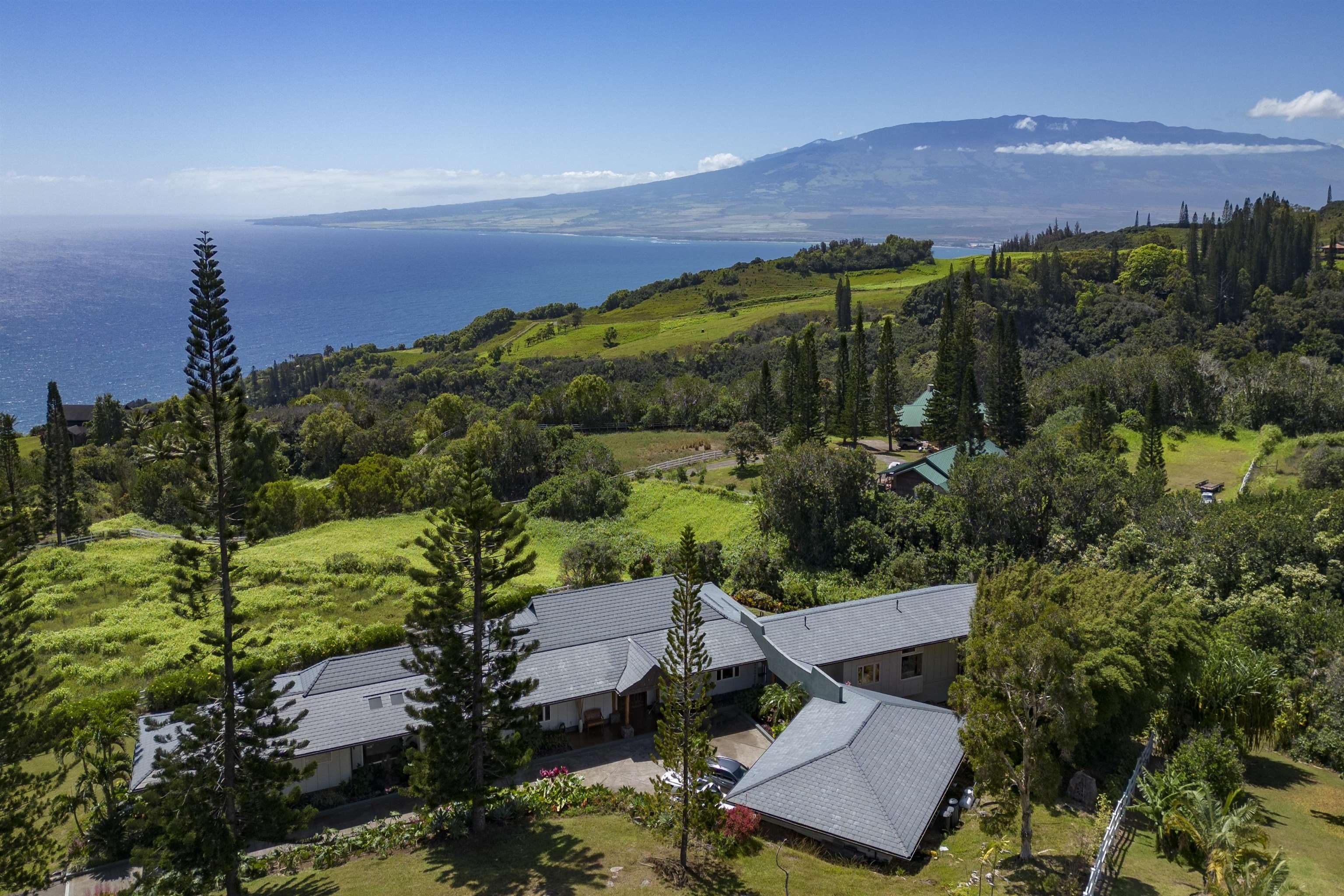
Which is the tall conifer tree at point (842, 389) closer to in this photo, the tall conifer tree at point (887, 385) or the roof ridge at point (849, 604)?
the tall conifer tree at point (887, 385)

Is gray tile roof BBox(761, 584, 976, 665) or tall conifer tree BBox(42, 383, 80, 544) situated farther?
tall conifer tree BBox(42, 383, 80, 544)

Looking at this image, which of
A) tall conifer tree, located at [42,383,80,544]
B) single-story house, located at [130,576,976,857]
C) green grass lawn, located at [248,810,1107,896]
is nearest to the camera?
green grass lawn, located at [248,810,1107,896]

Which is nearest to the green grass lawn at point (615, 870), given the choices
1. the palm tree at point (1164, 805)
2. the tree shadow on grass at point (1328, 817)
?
the palm tree at point (1164, 805)

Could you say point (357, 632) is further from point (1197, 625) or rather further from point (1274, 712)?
point (1274, 712)

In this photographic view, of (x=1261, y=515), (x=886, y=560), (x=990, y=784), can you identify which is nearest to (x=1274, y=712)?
(x=1261, y=515)

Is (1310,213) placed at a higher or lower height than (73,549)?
higher

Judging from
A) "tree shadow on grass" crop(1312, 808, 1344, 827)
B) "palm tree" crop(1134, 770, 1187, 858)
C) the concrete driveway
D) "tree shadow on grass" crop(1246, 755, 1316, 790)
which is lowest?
the concrete driveway

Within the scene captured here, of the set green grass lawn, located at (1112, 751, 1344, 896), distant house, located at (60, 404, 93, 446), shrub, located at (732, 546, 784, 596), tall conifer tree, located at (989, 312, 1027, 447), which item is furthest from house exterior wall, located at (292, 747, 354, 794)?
distant house, located at (60, 404, 93, 446)

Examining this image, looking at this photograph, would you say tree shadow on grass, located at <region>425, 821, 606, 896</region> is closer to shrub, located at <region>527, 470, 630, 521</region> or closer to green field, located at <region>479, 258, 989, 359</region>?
shrub, located at <region>527, 470, 630, 521</region>
